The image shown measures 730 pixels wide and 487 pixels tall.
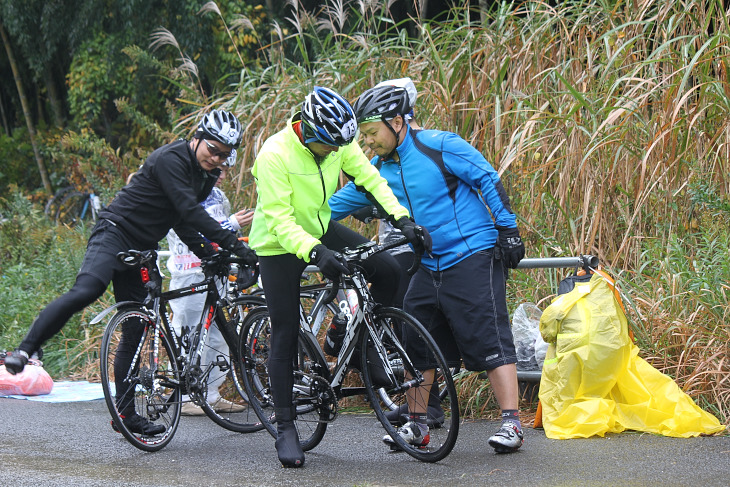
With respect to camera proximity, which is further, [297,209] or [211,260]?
[211,260]

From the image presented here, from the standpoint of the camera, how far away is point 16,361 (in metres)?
5.39

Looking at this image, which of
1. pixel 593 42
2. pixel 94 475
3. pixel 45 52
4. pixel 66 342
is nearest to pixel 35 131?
pixel 45 52

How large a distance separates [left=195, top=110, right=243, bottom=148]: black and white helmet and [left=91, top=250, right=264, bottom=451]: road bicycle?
695 mm

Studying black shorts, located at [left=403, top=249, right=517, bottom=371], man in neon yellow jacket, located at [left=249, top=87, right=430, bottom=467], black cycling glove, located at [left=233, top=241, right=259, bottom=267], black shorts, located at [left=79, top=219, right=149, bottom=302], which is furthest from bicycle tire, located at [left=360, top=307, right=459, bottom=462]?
black shorts, located at [left=79, top=219, right=149, bottom=302]

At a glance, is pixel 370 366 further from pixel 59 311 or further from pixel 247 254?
pixel 59 311

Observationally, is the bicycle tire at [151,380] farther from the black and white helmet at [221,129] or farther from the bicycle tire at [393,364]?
the bicycle tire at [393,364]

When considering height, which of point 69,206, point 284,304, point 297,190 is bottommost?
point 69,206

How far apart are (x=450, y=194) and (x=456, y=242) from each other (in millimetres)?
272

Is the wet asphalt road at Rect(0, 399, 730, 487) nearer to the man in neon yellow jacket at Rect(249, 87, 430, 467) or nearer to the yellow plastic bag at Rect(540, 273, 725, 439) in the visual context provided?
the yellow plastic bag at Rect(540, 273, 725, 439)

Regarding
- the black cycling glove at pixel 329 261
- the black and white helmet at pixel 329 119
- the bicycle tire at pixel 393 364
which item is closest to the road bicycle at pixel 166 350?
the bicycle tire at pixel 393 364

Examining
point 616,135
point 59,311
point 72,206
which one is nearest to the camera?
point 59,311

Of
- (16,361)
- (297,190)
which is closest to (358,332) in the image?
(297,190)

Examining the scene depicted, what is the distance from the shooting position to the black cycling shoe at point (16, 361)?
535 centimetres

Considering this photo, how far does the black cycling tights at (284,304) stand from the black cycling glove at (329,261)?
46 centimetres
